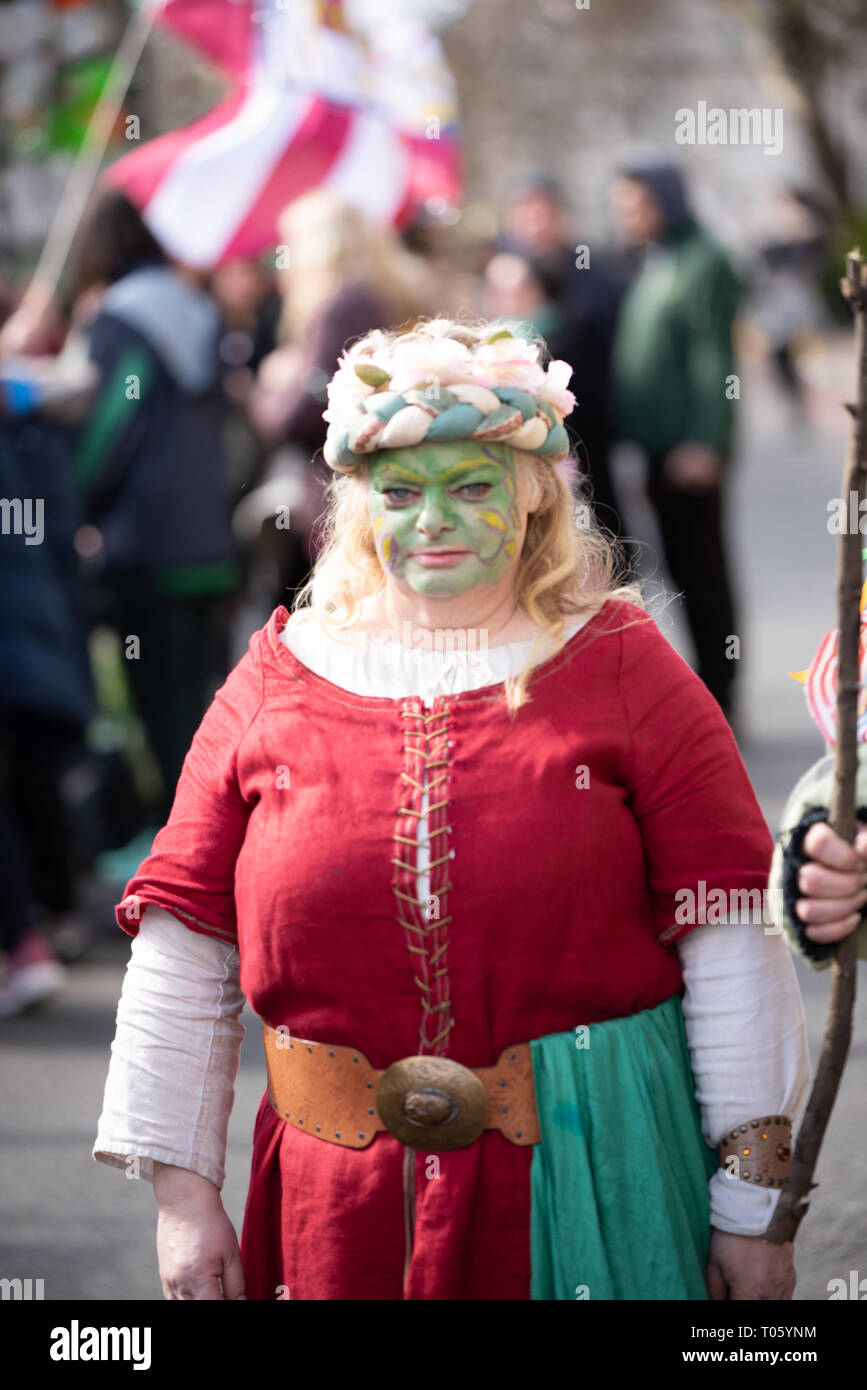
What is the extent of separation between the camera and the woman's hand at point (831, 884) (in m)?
2.19

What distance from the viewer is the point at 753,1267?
2.43 m

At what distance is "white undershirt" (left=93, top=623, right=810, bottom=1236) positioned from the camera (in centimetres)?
241

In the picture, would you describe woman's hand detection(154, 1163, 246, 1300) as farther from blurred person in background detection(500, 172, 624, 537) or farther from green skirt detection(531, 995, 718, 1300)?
blurred person in background detection(500, 172, 624, 537)

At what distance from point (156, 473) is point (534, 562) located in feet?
12.9

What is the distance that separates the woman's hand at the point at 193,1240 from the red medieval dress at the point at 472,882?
0.35 ft

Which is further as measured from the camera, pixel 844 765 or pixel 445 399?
pixel 445 399

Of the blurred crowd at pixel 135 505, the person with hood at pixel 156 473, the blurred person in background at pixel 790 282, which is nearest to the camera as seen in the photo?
the blurred crowd at pixel 135 505

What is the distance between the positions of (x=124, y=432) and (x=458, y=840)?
4.20m

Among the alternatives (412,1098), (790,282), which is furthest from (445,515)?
(790,282)

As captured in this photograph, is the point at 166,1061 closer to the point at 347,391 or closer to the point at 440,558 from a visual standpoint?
the point at 440,558
